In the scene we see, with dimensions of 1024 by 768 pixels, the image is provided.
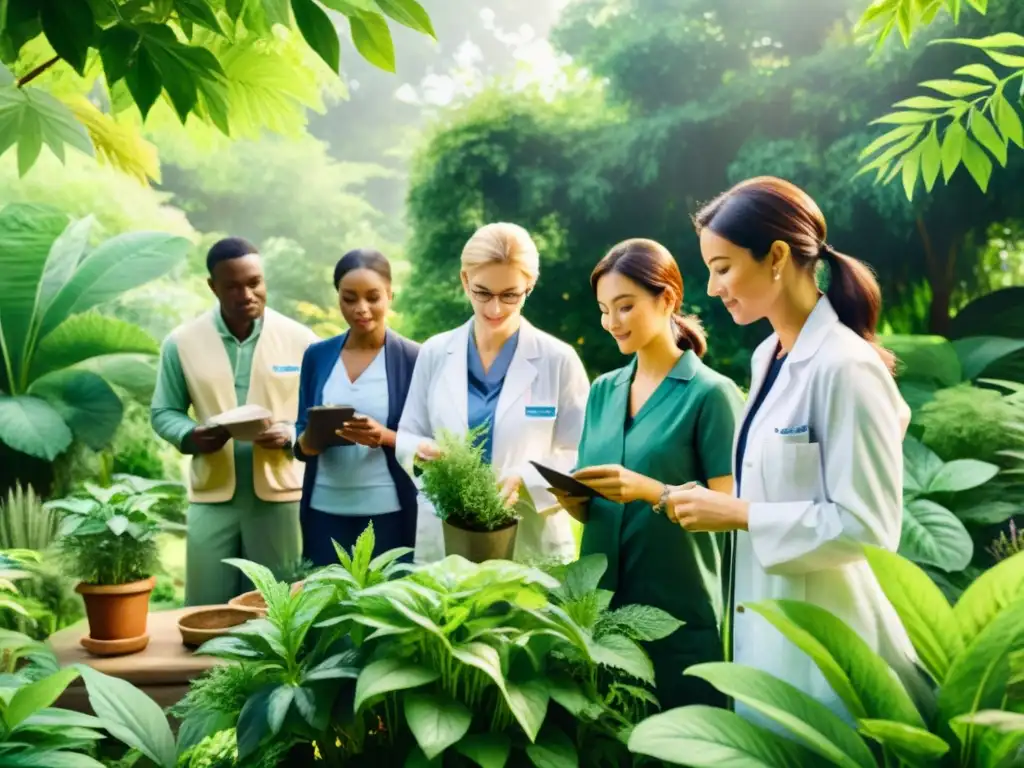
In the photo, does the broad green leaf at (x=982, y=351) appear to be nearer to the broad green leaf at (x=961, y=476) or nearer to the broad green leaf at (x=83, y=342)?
the broad green leaf at (x=961, y=476)

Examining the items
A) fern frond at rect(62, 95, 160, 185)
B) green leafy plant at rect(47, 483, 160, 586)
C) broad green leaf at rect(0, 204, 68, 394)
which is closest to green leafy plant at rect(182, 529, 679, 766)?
green leafy plant at rect(47, 483, 160, 586)

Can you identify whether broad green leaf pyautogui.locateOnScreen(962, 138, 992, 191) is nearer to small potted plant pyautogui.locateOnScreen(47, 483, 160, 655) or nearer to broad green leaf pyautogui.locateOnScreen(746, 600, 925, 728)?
broad green leaf pyautogui.locateOnScreen(746, 600, 925, 728)

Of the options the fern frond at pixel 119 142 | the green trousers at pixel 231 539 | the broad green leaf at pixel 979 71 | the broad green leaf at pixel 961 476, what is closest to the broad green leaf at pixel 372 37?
the broad green leaf at pixel 979 71

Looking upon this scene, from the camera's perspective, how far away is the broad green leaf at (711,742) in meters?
1.17

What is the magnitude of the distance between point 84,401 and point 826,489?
5.22 meters

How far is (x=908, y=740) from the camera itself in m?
1.18

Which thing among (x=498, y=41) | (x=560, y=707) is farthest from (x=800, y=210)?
(x=498, y=41)

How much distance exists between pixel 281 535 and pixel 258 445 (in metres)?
0.33

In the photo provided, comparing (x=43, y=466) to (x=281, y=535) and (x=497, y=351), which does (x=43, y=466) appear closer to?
(x=281, y=535)

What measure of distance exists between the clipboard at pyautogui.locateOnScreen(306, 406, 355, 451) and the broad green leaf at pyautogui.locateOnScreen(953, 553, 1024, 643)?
1.70 metres

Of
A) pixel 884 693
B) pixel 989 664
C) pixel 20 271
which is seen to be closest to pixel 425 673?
pixel 884 693

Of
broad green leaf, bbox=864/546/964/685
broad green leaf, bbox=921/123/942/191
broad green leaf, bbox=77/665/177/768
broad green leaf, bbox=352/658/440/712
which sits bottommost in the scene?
broad green leaf, bbox=77/665/177/768

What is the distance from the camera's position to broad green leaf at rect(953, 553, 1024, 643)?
1.29m

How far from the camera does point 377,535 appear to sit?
282 centimetres
